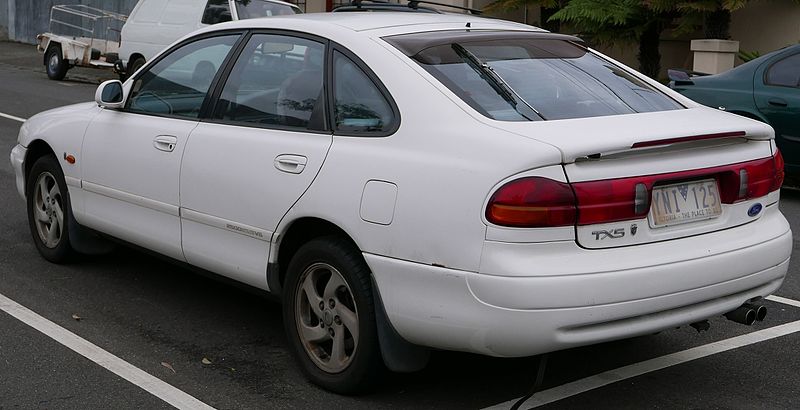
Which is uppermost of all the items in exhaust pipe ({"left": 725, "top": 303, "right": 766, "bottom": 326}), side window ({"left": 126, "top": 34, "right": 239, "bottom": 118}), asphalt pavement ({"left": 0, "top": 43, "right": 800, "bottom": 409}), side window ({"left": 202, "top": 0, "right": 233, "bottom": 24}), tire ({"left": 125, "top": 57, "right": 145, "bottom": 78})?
side window ({"left": 202, "top": 0, "right": 233, "bottom": 24})

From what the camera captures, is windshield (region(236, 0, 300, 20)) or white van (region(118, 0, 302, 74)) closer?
windshield (region(236, 0, 300, 20))

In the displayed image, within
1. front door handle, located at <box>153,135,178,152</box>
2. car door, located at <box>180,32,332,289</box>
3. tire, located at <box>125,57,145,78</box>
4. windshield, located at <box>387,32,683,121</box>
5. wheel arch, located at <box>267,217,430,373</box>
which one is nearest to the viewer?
wheel arch, located at <box>267,217,430,373</box>

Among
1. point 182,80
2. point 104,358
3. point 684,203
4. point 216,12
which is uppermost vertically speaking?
point 216,12

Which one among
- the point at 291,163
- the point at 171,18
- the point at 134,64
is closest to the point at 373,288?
the point at 291,163

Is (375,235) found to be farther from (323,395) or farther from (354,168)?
(323,395)

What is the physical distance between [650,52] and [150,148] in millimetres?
13227

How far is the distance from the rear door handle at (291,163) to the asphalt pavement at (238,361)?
0.92m

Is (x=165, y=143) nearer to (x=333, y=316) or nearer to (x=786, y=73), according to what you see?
(x=333, y=316)

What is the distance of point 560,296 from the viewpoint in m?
4.11

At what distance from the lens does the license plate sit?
14.4 feet

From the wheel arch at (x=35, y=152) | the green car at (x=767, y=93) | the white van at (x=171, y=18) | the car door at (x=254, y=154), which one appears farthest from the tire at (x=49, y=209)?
the white van at (x=171, y=18)

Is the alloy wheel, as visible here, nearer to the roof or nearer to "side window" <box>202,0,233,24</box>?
the roof

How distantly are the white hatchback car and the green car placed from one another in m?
5.07

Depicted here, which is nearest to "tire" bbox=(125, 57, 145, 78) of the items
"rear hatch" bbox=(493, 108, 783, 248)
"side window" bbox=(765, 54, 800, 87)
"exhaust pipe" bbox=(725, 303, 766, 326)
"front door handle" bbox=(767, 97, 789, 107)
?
"side window" bbox=(765, 54, 800, 87)
